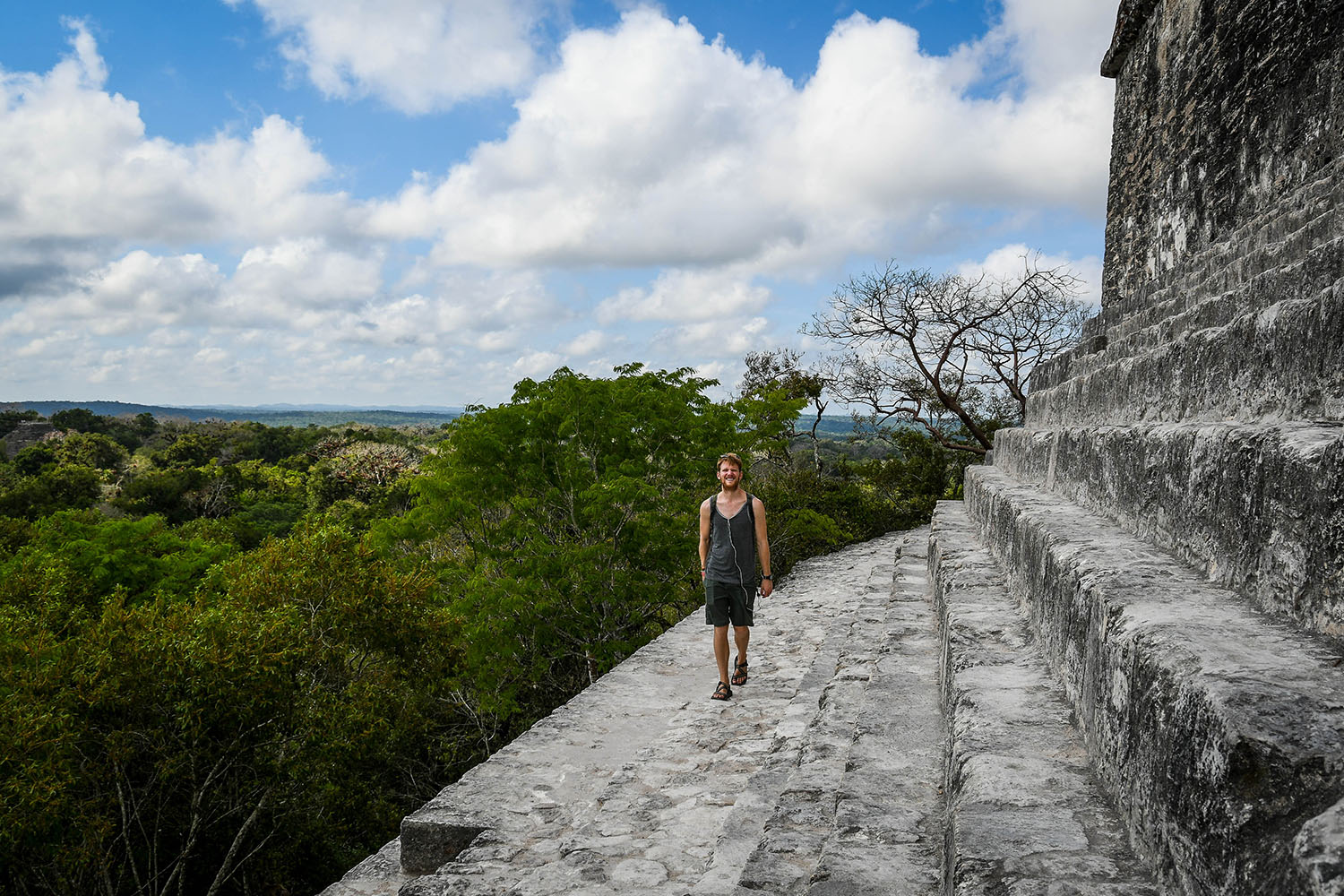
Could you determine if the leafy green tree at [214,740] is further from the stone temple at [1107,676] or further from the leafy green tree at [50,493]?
the leafy green tree at [50,493]

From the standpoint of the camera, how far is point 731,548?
4801 mm

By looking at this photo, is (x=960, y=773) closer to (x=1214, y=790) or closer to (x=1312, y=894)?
(x=1214, y=790)

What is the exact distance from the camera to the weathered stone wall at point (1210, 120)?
3.78 meters

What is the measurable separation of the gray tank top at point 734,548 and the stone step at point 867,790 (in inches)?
54.5

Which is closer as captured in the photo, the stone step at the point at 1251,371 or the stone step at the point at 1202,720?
the stone step at the point at 1202,720

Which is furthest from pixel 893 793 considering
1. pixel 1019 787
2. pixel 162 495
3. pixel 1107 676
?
pixel 162 495

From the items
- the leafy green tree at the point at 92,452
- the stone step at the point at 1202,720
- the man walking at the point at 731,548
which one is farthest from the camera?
the leafy green tree at the point at 92,452

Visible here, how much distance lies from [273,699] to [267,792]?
2.85 feet

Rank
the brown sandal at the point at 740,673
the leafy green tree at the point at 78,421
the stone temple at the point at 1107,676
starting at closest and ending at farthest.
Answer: the stone temple at the point at 1107,676 → the brown sandal at the point at 740,673 → the leafy green tree at the point at 78,421

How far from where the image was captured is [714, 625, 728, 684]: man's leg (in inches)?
197

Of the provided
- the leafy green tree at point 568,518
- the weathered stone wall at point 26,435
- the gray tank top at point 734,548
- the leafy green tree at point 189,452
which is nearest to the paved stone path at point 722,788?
the gray tank top at point 734,548

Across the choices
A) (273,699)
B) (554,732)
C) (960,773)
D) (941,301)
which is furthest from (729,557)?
(941,301)

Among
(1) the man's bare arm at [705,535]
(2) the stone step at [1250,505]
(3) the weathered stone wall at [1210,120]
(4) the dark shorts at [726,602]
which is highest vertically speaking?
(3) the weathered stone wall at [1210,120]

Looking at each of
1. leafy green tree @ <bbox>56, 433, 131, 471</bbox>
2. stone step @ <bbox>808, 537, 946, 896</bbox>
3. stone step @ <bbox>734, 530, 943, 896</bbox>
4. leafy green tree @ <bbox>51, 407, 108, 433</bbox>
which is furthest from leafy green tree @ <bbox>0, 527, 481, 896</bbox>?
leafy green tree @ <bbox>51, 407, 108, 433</bbox>
